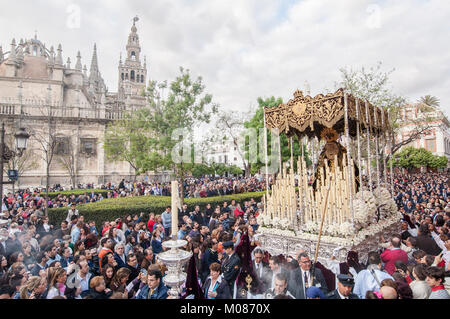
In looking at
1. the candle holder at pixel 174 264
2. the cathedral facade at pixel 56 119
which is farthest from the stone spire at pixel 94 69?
the candle holder at pixel 174 264

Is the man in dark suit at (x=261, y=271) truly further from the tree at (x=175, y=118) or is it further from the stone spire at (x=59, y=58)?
the stone spire at (x=59, y=58)

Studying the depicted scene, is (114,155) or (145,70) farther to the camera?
(145,70)

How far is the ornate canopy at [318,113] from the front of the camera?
7109 millimetres

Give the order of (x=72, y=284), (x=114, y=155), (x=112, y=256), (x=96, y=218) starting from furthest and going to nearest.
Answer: (x=114, y=155), (x=96, y=218), (x=112, y=256), (x=72, y=284)

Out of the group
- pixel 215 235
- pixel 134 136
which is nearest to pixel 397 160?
pixel 134 136

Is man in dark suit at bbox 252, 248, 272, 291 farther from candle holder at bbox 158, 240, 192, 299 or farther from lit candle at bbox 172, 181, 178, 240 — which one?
lit candle at bbox 172, 181, 178, 240

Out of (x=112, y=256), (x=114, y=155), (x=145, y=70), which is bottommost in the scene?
→ (x=112, y=256)

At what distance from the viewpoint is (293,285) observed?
14.3 ft

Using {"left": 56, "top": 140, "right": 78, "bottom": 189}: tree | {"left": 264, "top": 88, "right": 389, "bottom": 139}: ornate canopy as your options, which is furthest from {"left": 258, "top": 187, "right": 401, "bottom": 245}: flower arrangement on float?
{"left": 56, "top": 140, "right": 78, "bottom": 189}: tree

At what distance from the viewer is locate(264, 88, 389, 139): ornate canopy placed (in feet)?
23.3

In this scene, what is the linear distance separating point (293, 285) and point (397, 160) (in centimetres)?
4177

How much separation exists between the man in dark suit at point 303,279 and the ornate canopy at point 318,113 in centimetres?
409
